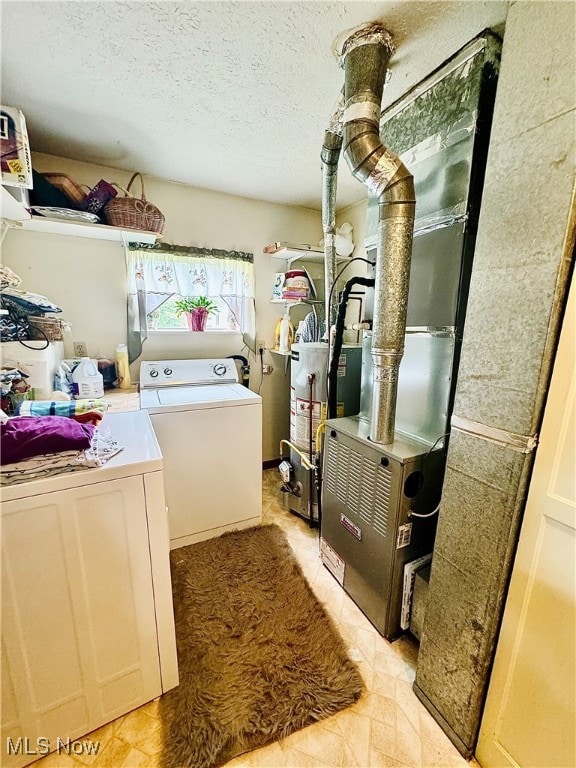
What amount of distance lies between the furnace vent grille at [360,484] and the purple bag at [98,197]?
1999 millimetres

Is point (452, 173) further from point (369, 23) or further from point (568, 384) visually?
point (568, 384)

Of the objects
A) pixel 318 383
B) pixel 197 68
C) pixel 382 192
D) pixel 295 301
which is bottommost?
pixel 318 383

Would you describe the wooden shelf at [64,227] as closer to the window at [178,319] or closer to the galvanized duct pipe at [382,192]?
the window at [178,319]

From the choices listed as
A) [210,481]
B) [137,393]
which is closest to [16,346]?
[137,393]

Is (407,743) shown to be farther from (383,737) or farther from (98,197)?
(98,197)


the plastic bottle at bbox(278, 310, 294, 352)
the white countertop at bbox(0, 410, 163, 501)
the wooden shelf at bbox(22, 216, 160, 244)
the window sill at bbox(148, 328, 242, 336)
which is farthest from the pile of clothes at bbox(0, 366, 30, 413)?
the plastic bottle at bbox(278, 310, 294, 352)

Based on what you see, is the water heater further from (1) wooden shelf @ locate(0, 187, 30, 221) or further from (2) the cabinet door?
(1) wooden shelf @ locate(0, 187, 30, 221)

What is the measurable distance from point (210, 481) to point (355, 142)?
196 centimetres

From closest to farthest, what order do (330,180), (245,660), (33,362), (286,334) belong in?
(245,660) < (33,362) < (330,180) < (286,334)

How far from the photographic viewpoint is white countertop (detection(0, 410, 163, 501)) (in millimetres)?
889

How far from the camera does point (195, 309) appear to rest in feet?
8.31

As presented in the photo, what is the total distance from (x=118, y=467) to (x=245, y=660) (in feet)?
3.48

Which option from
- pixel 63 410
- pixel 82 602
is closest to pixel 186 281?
pixel 63 410

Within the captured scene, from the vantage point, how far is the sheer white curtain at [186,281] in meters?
2.34
